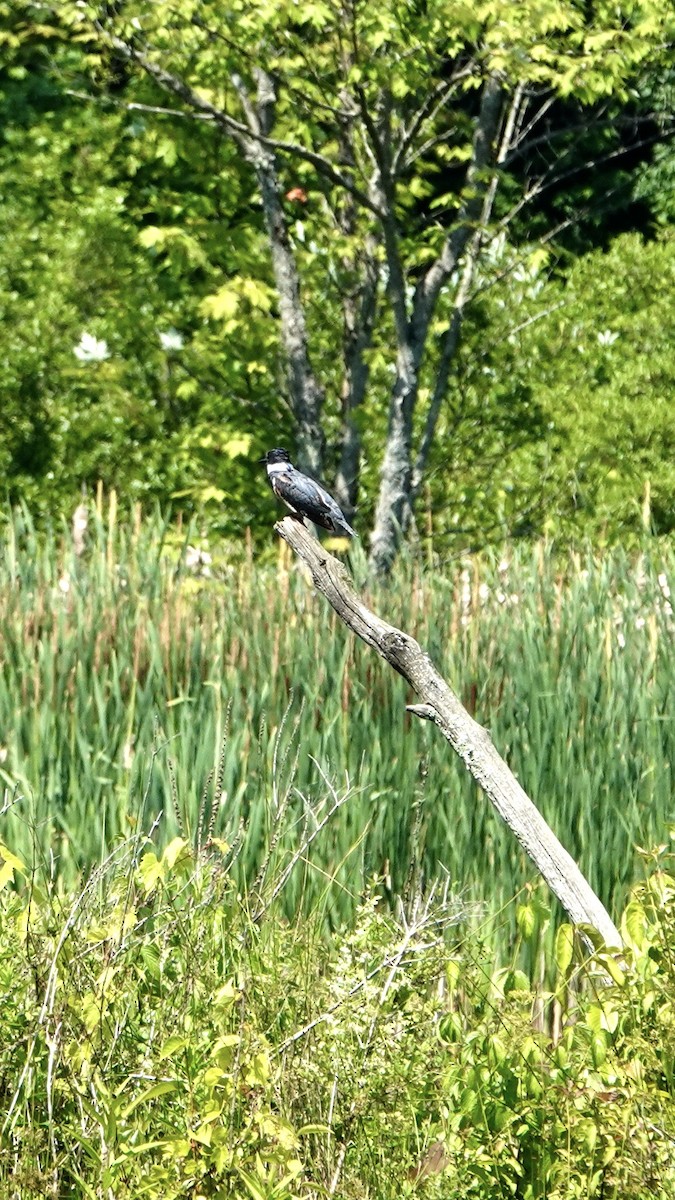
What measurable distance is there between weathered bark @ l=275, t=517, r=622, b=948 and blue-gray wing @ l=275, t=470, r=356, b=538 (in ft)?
1.60

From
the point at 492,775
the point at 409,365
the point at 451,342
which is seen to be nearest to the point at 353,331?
the point at 451,342

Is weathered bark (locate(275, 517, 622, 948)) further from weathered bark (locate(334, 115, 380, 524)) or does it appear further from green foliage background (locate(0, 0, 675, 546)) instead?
weathered bark (locate(334, 115, 380, 524))

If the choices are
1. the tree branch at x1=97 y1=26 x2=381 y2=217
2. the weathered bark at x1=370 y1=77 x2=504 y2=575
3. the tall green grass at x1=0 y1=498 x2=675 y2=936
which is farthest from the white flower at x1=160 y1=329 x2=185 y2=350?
the tall green grass at x1=0 y1=498 x2=675 y2=936

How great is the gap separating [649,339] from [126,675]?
553cm

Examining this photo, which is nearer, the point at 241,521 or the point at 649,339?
the point at 241,521

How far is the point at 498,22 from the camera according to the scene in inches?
234

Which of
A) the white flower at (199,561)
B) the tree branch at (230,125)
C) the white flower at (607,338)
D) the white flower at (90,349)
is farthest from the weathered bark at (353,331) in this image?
the white flower at (607,338)

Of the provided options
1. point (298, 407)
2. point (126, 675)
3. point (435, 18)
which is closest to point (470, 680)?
point (126, 675)

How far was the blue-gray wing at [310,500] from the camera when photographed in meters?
3.05

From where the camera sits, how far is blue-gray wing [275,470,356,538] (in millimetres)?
3055

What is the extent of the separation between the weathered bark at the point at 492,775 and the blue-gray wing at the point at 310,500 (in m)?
0.49

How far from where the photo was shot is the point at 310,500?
3.06 meters

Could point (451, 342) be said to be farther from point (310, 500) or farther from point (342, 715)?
point (310, 500)

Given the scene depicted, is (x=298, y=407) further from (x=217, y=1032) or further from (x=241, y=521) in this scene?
(x=217, y=1032)
